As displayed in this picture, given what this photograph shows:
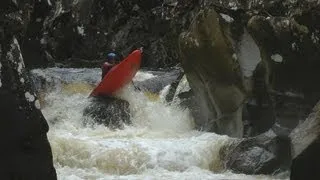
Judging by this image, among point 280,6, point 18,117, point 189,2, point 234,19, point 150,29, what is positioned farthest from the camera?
point 150,29

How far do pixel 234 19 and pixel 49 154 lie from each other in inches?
223

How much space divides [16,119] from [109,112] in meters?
7.63

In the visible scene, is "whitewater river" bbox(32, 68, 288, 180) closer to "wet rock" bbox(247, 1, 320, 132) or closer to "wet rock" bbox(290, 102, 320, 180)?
"wet rock" bbox(247, 1, 320, 132)

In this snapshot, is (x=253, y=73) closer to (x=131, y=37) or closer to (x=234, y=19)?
(x=234, y=19)

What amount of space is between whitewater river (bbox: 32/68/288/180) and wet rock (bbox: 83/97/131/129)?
0.19 metres

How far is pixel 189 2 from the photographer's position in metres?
14.6

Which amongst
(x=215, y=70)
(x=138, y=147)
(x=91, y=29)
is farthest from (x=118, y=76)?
(x=91, y=29)

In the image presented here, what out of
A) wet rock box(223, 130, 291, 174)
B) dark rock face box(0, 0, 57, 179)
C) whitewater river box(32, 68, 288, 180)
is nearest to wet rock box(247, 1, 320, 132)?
wet rock box(223, 130, 291, 174)

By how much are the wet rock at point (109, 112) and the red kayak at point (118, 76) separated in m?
0.19

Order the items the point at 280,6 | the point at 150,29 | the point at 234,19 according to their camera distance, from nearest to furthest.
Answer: the point at 280,6 → the point at 234,19 → the point at 150,29

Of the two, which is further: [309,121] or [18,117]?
[309,121]

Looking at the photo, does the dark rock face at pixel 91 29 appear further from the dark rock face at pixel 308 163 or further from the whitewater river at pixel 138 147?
the dark rock face at pixel 308 163

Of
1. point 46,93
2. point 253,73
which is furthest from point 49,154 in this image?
point 46,93

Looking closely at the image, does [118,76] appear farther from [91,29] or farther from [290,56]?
[91,29]
